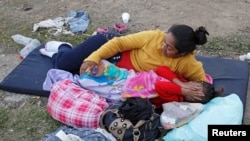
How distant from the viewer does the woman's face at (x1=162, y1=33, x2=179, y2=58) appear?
10.7 feet

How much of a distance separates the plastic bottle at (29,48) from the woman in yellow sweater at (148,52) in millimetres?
835

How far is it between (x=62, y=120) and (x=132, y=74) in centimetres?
70

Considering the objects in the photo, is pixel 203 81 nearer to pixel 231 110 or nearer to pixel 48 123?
pixel 231 110

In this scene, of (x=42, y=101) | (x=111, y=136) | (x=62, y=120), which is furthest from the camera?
(x=42, y=101)

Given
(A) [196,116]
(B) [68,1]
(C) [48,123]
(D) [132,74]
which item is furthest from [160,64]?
(B) [68,1]

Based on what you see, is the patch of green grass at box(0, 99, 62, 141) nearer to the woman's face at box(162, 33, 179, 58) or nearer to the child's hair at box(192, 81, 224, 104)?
the woman's face at box(162, 33, 179, 58)

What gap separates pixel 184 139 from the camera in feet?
9.99

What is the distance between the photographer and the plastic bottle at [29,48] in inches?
176

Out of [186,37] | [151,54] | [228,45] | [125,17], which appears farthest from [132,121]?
[125,17]

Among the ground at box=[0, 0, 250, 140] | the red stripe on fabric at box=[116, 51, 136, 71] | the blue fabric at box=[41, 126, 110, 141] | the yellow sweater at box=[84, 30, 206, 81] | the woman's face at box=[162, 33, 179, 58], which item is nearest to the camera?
the blue fabric at box=[41, 126, 110, 141]

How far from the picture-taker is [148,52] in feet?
11.5

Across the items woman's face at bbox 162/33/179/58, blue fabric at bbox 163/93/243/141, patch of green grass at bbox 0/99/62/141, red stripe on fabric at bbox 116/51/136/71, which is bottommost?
patch of green grass at bbox 0/99/62/141

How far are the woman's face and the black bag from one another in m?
0.45

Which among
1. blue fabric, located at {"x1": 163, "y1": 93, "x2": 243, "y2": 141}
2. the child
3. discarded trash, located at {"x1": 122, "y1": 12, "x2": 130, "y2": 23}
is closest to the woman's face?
the child
